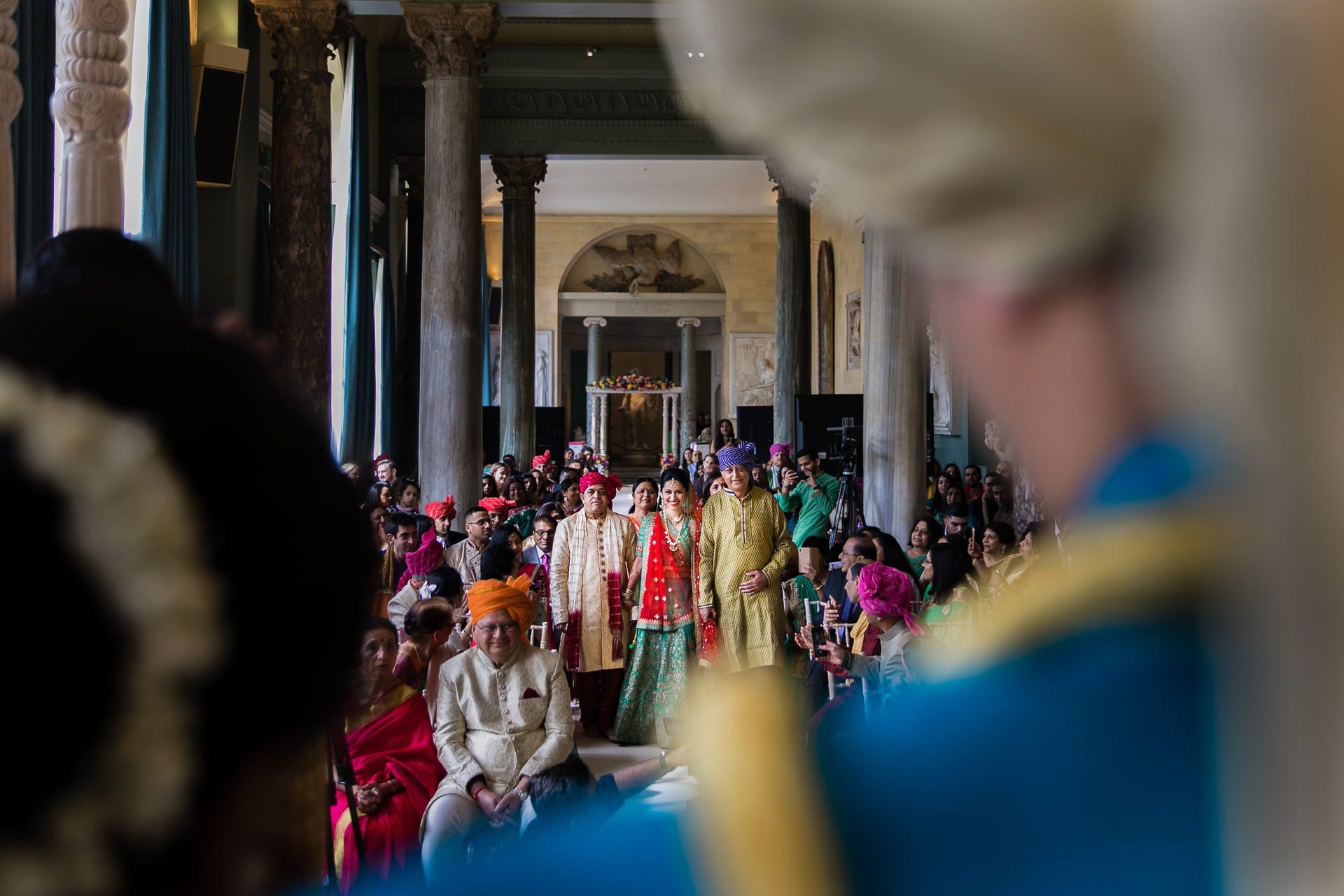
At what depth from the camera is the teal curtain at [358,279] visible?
54.7 ft

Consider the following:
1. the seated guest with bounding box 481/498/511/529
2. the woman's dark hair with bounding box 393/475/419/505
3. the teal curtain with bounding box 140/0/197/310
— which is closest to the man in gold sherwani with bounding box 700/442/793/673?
the seated guest with bounding box 481/498/511/529

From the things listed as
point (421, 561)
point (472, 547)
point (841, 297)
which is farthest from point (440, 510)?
point (841, 297)

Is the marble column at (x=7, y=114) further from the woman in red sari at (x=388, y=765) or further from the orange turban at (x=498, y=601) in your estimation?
the orange turban at (x=498, y=601)

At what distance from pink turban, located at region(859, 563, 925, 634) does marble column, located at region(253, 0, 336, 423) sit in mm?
6694

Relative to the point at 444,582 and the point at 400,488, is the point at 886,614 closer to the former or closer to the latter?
the point at 444,582

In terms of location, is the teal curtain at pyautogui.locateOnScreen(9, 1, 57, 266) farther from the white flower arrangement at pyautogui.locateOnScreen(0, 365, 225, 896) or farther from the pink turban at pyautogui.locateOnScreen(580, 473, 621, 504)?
the white flower arrangement at pyautogui.locateOnScreen(0, 365, 225, 896)

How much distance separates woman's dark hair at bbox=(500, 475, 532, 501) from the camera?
45.7ft

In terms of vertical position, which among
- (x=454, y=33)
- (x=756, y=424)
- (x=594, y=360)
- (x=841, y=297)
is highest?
Answer: (x=454, y=33)

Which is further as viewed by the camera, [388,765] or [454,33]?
[454,33]

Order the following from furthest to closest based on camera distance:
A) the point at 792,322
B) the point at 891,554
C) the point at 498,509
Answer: the point at 792,322, the point at 498,509, the point at 891,554

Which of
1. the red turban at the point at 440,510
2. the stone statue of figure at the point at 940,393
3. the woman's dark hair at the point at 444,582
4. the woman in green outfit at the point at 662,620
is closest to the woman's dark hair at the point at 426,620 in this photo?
the woman's dark hair at the point at 444,582

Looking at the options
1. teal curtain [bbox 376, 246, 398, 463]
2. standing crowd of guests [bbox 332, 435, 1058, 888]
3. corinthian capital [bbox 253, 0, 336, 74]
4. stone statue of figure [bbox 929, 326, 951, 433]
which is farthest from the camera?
stone statue of figure [bbox 929, 326, 951, 433]

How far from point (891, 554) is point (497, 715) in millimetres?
2803

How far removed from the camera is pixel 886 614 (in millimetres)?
6066
